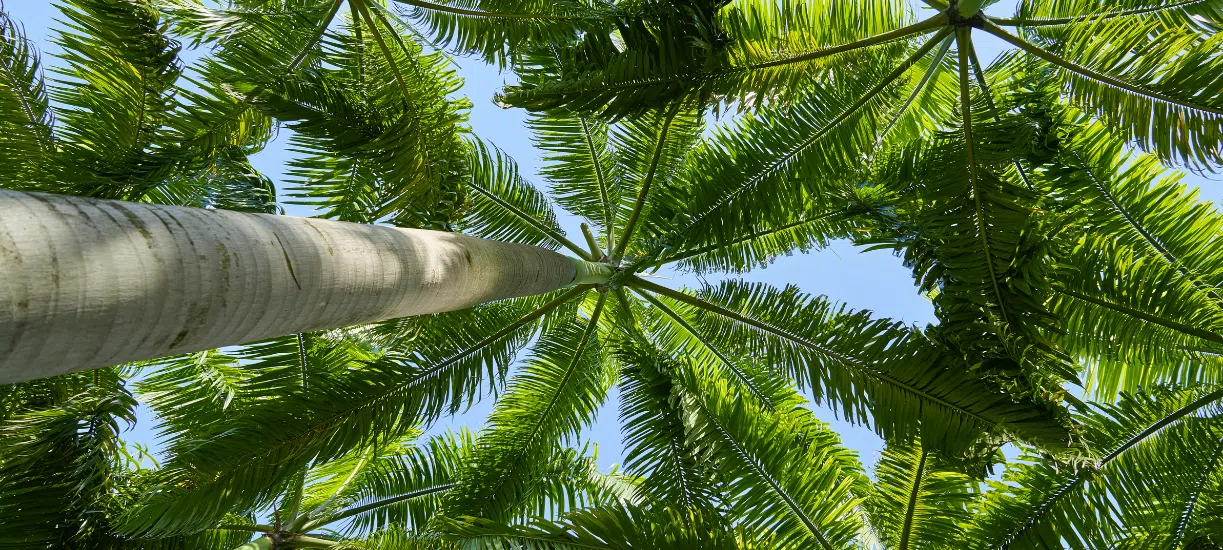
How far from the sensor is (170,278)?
1637mm

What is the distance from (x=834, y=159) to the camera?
4723mm

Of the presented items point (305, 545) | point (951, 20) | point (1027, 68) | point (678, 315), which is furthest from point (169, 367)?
point (1027, 68)

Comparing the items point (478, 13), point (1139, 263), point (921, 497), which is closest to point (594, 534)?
point (921, 497)

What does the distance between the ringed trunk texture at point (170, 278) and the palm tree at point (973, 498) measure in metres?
1.58

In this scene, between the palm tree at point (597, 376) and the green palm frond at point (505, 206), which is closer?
the palm tree at point (597, 376)

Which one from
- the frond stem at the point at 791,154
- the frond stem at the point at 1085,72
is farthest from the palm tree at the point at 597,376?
the frond stem at the point at 1085,72

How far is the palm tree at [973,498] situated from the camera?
3.87 m

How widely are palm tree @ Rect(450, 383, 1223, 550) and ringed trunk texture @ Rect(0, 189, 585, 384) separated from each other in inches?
62.2

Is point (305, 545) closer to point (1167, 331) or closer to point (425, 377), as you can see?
point (425, 377)

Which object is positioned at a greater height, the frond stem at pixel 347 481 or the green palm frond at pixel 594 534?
the green palm frond at pixel 594 534

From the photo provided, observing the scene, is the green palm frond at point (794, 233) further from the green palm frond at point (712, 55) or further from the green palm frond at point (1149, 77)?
the green palm frond at point (1149, 77)

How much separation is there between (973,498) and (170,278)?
461cm

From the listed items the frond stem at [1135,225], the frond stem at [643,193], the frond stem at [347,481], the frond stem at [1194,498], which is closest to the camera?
the frond stem at [1194,498]

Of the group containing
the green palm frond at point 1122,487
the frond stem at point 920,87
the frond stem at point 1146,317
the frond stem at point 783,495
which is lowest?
the frond stem at point 783,495
